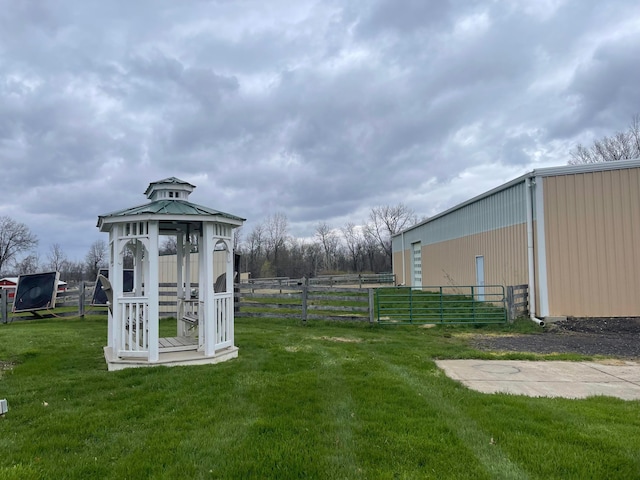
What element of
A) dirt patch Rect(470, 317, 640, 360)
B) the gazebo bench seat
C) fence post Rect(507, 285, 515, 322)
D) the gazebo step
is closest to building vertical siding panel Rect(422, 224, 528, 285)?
fence post Rect(507, 285, 515, 322)

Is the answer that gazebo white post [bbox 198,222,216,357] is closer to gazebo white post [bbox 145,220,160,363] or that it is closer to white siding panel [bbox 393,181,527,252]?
gazebo white post [bbox 145,220,160,363]

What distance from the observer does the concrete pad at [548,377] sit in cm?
538

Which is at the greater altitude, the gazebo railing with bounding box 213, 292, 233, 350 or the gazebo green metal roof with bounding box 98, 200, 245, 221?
the gazebo green metal roof with bounding box 98, 200, 245, 221

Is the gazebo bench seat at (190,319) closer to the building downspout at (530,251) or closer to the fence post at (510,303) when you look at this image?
the fence post at (510,303)

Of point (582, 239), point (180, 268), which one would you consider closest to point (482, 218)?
point (582, 239)

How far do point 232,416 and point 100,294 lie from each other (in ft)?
43.1

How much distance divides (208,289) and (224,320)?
659 mm

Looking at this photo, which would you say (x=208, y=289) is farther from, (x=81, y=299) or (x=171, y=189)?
(x=81, y=299)

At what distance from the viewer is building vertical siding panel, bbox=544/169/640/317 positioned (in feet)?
38.5

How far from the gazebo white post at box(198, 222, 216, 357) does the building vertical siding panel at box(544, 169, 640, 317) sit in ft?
31.7

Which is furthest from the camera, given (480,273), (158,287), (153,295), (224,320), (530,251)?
(480,273)

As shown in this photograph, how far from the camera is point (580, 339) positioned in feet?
32.5

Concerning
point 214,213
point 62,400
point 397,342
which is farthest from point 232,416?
point 397,342

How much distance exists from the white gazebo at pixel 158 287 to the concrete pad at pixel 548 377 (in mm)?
3765
